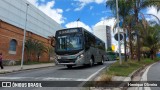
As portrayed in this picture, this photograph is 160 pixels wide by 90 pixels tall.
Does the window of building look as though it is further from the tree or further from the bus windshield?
the tree

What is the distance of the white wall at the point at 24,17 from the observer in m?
41.7

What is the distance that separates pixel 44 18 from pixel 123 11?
3524 centimetres

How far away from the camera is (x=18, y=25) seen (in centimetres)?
4569

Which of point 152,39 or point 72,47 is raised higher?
point 152,39

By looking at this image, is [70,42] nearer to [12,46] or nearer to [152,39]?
[12,46]

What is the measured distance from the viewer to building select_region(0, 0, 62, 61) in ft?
104

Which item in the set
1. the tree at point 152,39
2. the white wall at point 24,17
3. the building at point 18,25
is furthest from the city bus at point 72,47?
the tree at point 152,39

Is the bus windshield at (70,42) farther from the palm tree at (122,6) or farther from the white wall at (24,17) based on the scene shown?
the white wall at (24,17)

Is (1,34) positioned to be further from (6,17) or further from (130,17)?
(130,17)

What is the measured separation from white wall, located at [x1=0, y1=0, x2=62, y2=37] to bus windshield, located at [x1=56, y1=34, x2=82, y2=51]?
20.3 meters

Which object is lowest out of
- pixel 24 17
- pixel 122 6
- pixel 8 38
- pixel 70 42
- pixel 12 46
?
pixel 70 42

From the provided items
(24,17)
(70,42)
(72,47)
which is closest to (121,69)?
(72,47)

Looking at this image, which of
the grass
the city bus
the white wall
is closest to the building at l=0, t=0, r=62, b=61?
Result: the white wall

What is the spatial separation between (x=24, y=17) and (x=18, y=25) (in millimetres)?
4250
